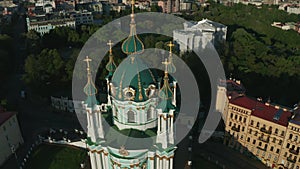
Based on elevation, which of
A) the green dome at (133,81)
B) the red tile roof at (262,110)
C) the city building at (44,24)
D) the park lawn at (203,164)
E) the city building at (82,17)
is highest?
the city building at (82,17)

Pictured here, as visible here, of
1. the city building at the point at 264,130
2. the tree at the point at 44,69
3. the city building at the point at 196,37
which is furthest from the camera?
the city building at the point at 196,37

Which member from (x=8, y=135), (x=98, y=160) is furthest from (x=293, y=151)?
(x=8, y=135)

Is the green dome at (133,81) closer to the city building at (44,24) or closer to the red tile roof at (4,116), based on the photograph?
the red tile roof at (4,116)

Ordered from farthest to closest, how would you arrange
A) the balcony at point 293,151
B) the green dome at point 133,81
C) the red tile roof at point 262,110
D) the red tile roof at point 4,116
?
1. the red tile roof at point 4,116
2. the red tile roof at point 262,110
3. the balcony at point 293,151
4. the green dome at point 133,81

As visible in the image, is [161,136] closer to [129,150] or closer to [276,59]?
[129,150]

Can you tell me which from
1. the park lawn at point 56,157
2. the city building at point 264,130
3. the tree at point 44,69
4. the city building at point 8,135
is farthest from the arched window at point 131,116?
the tree at point 44,69

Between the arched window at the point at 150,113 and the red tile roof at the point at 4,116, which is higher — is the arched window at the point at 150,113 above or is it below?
above
